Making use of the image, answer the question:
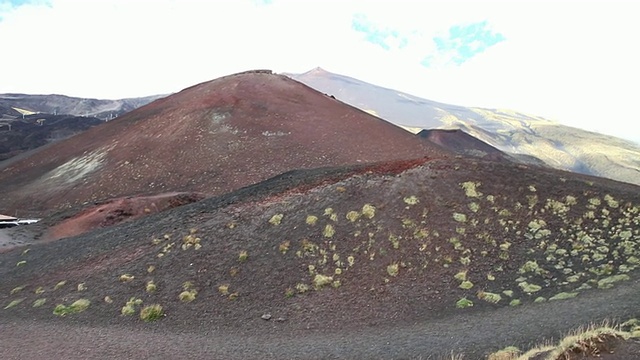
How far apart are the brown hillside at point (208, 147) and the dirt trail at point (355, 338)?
23.3 metres

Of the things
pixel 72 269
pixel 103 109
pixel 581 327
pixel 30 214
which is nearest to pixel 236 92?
pixel 30 214

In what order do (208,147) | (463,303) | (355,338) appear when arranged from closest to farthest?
(355,338), (463,303), (208,147)

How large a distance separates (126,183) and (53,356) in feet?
96.4

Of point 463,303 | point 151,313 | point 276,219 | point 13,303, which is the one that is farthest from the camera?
point 276,219

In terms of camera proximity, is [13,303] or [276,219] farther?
[276,219]

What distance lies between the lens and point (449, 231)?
1553 centimetres

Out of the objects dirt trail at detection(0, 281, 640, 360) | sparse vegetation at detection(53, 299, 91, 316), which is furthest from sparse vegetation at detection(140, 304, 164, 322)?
sparse vegetation at detection(53, 299, 91, 316)

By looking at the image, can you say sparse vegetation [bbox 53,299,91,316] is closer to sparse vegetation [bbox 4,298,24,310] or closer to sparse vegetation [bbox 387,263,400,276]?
sparse vegetation [bbox 4,298,24,310]

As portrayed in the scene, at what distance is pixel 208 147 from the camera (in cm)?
4234

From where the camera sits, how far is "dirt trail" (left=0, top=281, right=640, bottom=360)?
33.3 ft

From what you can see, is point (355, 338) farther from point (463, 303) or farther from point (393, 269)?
point (393, 269)

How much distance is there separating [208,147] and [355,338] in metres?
33.2

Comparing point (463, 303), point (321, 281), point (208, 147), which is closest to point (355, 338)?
point (321, 281)

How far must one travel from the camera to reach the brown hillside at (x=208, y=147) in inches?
1523
